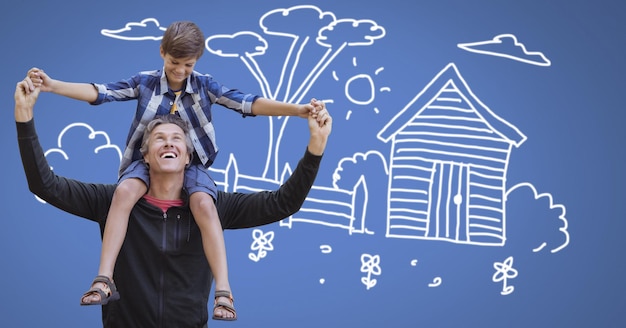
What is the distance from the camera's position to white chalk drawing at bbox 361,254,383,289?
15.7 feet

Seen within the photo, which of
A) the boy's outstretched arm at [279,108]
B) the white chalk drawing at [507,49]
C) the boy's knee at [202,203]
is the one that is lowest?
the boy's knee at [202,203]

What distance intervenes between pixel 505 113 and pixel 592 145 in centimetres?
52

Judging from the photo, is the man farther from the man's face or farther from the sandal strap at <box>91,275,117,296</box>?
the sandal strap at <box>91,275,117,296</box>

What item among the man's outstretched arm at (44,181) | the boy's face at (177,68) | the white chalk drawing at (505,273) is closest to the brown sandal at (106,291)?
the man's outstretched arm at (44,181)

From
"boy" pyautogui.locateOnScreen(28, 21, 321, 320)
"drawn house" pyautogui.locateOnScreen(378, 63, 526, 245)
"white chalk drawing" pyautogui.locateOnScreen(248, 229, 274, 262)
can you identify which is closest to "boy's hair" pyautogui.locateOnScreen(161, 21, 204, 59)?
"boy" pyautogui.locateOnScreen(28, 21, 321, 320)

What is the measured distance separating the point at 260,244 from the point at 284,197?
5.56 feet

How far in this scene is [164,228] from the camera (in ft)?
A: 9.98

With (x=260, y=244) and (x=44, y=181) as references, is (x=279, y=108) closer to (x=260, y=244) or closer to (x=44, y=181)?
(x=44, y=181)

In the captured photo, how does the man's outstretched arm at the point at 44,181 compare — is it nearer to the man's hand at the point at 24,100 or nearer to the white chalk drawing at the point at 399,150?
the man's hand at the point at 24,100

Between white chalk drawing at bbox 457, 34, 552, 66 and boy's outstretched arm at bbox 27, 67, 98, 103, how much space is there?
2.46 m

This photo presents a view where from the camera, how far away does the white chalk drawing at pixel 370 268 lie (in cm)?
479

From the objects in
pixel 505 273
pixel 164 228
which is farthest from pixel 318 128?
pixel 505 273

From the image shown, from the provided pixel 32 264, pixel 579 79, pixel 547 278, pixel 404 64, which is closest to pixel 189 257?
pixel 32 264

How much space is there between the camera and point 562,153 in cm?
502
